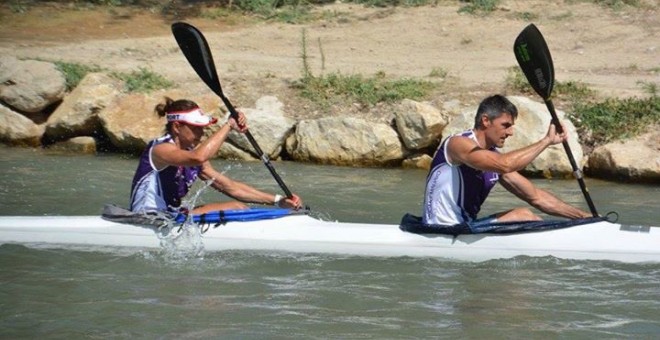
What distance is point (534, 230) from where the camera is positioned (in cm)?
757

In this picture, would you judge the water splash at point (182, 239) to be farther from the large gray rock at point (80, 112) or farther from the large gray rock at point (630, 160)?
the large gray rock at point (80, 112)

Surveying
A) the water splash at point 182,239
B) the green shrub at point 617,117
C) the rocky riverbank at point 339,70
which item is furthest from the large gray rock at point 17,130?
the green shrub at point 617,117

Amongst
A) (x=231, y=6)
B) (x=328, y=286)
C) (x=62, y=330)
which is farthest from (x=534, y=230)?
(x=231, y=6)

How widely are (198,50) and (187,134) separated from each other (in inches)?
57.0

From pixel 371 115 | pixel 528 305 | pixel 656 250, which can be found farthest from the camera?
pixel 371 115

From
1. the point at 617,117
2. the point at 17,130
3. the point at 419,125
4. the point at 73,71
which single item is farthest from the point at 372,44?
the point at 17,130

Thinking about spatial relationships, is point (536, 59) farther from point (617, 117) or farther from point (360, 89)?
point (360, 89)

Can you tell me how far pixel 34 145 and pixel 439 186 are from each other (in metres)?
6.70

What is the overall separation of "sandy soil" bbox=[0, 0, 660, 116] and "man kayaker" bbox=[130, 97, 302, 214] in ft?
15.6

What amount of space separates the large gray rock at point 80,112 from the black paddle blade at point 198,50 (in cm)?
411

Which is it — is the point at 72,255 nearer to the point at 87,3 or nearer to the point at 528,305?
the point at 528,305

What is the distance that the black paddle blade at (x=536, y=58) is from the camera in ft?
26.8

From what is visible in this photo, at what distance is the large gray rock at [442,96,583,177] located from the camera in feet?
37.1

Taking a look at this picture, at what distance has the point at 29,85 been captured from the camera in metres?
13.1
